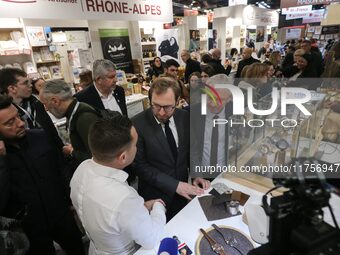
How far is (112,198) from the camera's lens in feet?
3.43

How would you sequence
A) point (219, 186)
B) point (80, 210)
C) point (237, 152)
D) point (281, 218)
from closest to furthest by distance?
point (281, 218)
point (80, 210)
point (219, 186)
point (237, 152)

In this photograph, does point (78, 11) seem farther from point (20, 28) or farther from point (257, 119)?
point (257, 119)

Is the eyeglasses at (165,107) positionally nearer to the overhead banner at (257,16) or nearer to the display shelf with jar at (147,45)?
the display shelf with jar at (147,45)

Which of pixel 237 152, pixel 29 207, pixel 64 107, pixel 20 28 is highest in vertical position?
pixel 20 28

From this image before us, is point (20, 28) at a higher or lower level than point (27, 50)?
higher

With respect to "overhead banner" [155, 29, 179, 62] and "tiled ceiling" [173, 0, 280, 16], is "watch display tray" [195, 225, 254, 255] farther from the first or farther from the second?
"tiled ceiling" [173, 0, 280, 16]

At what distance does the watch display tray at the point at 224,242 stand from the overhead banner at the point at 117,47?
18.5 ft

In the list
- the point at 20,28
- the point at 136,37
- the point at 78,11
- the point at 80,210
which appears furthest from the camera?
the point at 136,37

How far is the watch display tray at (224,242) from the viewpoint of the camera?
1124 mm

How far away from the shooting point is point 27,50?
4293mm

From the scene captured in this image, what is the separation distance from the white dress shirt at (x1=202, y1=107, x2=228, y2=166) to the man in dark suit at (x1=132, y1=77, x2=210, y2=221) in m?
0.19

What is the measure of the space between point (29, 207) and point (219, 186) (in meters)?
1.32

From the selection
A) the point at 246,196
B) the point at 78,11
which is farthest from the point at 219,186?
the point at 78,11

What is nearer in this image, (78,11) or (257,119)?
(257,119)
